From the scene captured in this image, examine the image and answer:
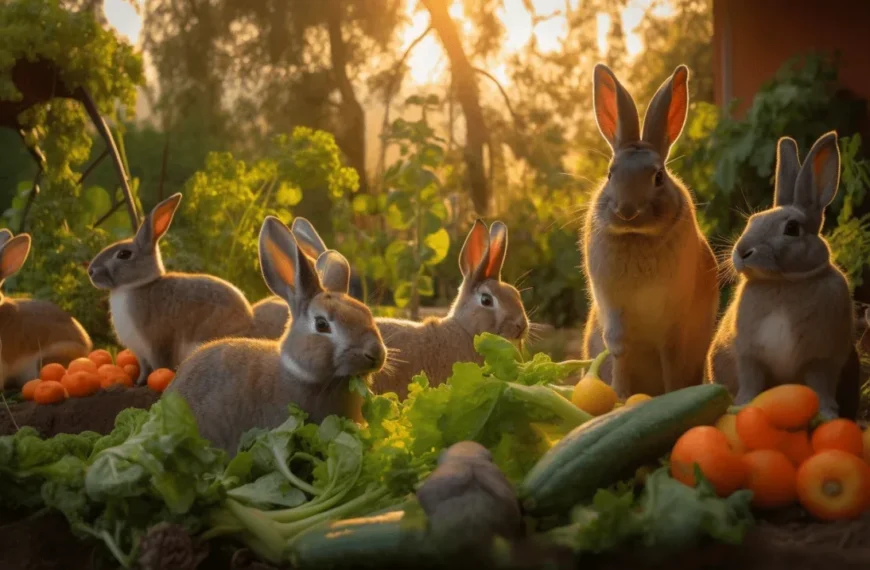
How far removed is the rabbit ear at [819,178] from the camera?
3082mm

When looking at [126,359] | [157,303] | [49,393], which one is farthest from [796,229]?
[126,359]

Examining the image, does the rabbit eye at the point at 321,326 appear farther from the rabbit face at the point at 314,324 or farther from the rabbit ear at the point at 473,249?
the rabbit ear at the point at 473,249

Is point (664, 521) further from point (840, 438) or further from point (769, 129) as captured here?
point (769, 129)

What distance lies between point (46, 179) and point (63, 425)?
7.64 feet

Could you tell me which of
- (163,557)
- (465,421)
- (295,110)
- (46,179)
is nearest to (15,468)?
(163,557)

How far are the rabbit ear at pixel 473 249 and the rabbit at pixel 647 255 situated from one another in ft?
3.22

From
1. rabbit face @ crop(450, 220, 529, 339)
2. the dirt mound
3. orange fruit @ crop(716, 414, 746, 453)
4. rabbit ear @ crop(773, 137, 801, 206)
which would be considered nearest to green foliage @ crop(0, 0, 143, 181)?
the dirt mound

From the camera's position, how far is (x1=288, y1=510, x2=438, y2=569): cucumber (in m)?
2.27

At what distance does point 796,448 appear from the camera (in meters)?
2.71

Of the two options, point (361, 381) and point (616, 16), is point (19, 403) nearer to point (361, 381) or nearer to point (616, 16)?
point (361, 381)

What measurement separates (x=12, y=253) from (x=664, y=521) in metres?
3.93

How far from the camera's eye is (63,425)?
4750 millimetres

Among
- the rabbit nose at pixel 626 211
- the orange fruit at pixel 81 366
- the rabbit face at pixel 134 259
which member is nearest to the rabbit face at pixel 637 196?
the rabbit nose at pixel 626 211

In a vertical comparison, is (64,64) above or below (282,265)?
above
